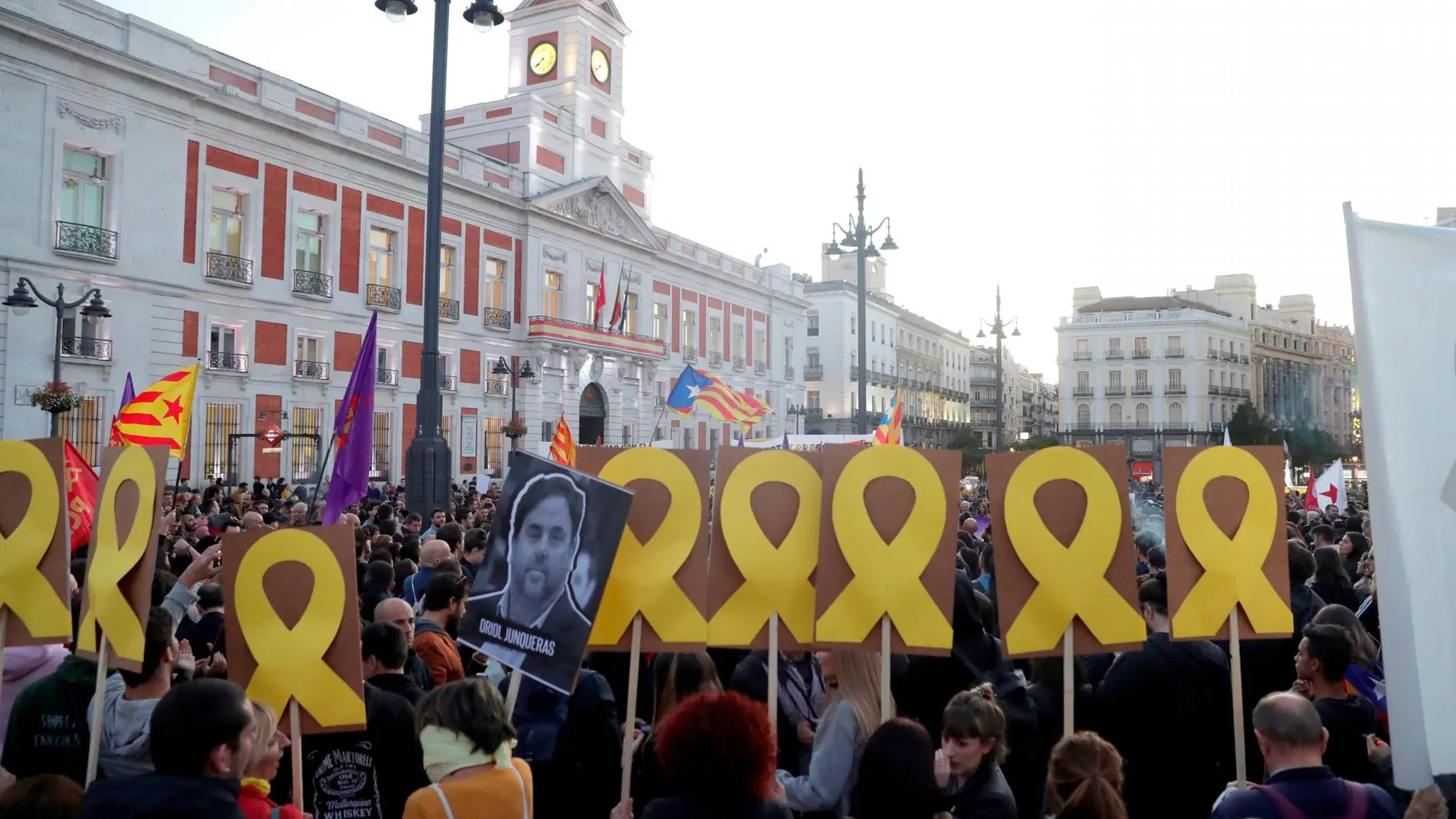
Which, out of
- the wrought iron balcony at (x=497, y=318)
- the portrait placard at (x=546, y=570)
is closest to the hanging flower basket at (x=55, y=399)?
the portrait placard at (x=546, y=570)

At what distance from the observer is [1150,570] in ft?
25.7

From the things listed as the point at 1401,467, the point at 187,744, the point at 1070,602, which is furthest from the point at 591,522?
the point at 1401,467

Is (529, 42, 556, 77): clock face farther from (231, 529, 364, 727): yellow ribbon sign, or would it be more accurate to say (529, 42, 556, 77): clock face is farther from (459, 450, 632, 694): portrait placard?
(231, 529, 364, 727): yellow ribbon sign

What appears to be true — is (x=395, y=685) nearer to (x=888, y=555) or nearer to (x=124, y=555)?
(x=124, y=555)

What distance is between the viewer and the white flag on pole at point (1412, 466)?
273cm

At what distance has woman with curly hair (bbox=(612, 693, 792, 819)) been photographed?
2.76m

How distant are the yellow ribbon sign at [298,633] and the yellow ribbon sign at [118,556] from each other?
0.37 m

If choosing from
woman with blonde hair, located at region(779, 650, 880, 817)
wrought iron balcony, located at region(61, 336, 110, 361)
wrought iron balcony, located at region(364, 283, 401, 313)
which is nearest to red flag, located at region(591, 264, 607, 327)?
wrought iron balcony, located at region(364, 283, 401, 313)

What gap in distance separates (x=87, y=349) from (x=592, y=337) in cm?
1749

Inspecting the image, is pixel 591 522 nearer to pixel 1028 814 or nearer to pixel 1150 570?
Result: pixel 1028 814

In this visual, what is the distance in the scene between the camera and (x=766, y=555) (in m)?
4.26

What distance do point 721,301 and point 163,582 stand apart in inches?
1676

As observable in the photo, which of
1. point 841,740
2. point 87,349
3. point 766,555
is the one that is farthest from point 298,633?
point 87,349

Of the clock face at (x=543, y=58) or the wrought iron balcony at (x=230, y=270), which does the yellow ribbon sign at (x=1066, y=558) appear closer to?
the wrought iron balcony at (x=230, y=270)
